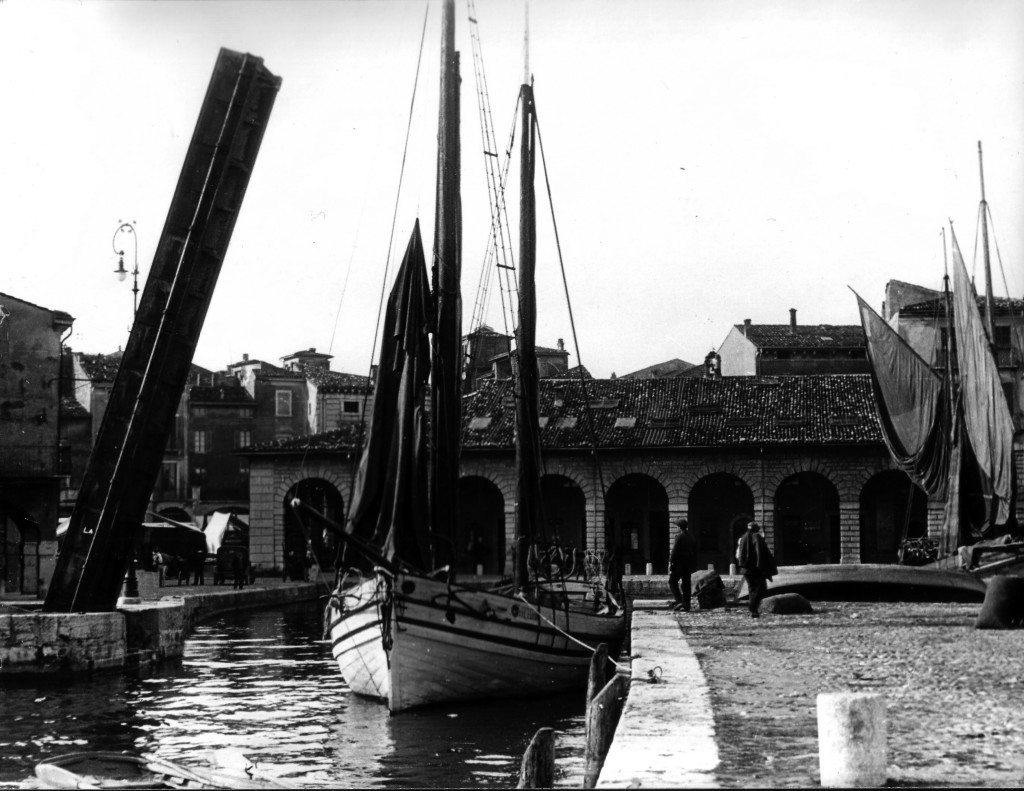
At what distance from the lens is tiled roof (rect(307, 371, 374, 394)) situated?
199 feet

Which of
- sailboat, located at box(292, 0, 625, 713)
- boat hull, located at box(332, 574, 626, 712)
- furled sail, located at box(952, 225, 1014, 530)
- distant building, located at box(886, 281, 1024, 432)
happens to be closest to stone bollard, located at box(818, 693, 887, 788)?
sailboat, located at box(292, 0, 625, 713)

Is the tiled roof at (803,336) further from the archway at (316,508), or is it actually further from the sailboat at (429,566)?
the sailboat at (429,566)

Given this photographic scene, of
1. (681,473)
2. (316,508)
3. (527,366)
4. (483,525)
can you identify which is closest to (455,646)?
(527,366)

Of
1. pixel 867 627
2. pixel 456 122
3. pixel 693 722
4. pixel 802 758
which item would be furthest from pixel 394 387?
pixel 802 758

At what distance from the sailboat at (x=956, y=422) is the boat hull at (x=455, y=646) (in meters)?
13.1

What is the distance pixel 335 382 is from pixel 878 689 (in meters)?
52.9

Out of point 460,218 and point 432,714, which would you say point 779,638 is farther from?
point 460,218

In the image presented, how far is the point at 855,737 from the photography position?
579 centimetres

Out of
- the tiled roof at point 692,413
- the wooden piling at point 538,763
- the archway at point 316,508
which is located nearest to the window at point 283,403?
the archway at point 316,508

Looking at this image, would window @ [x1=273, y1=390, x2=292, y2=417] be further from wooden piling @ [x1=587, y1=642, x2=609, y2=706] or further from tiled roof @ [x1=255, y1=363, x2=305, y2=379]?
wooden piling @ [x1=587, y1=642, x2=609, y2=706]

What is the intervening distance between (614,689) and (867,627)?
7462 millimetres

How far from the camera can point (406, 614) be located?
13555 mm

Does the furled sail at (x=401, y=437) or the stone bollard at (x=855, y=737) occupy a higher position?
the furled sail at (x=401, y=437)

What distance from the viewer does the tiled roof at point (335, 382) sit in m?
60.7
